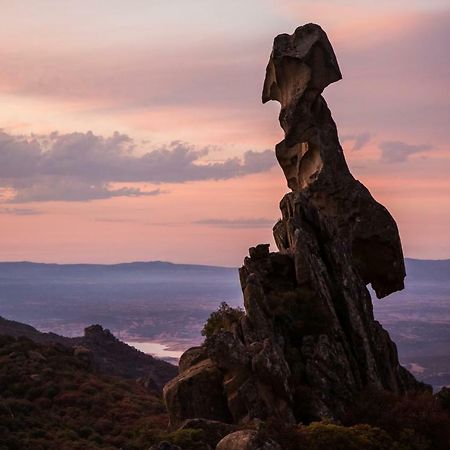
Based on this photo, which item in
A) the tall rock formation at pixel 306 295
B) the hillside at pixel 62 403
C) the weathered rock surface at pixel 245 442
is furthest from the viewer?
the hillside at pixel 62 403

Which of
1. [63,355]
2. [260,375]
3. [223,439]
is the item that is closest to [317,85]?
[260,375]

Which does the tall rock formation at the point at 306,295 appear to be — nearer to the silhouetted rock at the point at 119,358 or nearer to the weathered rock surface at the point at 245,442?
the weathered rock surface at the point at 245,442

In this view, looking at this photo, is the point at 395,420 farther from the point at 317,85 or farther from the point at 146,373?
the point at 146,373

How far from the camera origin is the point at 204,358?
43.9 metres

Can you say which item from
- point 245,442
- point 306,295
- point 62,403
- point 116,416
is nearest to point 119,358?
point 62,403

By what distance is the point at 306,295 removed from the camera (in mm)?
44531

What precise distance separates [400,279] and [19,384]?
140 feet

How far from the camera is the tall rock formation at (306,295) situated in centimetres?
3934

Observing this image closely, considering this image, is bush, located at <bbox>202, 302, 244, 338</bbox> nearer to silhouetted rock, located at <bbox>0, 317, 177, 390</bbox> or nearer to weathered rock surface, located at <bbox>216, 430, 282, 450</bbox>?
weathered rock surface, located at <bbox>216, 430, 282, 450</bbox>

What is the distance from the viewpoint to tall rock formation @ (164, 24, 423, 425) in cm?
3934

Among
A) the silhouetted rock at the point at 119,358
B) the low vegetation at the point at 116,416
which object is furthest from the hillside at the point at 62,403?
Result: the silhouetted rock at the point at 119,358

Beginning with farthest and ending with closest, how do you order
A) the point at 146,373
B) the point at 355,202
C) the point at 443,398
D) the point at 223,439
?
the point at 146,373 → the point at 355,202 → the point at 443,398 → the point at 223,439

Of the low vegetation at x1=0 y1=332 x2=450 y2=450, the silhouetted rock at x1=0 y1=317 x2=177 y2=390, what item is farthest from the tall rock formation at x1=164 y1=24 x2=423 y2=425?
Answer: the silhouetted rock at x1=0 y1=317 x2=177 y2=390

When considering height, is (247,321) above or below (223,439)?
above
